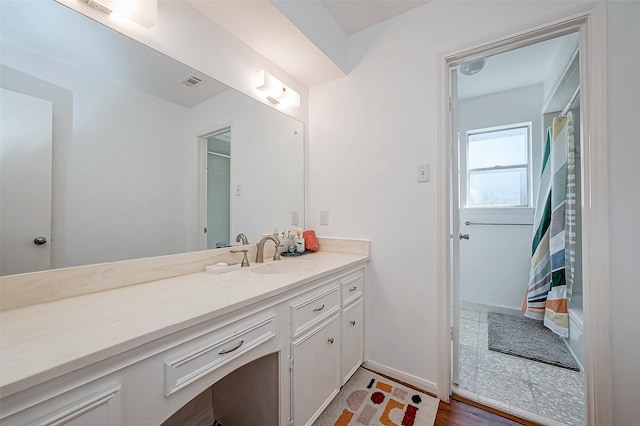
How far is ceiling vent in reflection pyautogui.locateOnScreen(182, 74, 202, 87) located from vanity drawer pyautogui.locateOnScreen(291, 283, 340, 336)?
1.26 meters

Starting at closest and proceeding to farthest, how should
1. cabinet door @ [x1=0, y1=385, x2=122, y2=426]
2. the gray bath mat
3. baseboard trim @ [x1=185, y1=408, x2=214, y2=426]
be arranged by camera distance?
cabinet door @ [x1=0, y1=385, x2=122, y2=426], baseboard trim @ [x1=185, y1=408, x2=214, y2=426], the gray bath mat

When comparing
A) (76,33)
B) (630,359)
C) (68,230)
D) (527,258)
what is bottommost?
(630,359)

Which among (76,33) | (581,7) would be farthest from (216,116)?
(581,7)

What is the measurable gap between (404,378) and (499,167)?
256 cm

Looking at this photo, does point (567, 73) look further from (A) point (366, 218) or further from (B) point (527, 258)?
(A) point (366, 218)

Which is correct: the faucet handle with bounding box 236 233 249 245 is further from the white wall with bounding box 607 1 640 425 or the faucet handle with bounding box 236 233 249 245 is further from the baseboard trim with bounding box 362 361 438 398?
the white wall with bounding box 607 1 640 425

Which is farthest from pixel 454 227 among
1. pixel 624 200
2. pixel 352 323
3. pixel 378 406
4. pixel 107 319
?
pixel 107 319

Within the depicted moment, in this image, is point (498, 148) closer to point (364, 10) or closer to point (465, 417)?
point (364, 10)

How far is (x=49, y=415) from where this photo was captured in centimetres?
52

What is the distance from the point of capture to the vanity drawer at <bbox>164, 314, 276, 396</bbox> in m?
0.72

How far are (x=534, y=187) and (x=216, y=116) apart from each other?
3.19 meters

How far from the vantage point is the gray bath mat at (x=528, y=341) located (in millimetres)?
1892

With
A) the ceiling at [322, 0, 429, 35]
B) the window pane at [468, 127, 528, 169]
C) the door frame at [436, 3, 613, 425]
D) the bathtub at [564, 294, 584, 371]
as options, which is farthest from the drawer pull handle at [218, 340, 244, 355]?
the window pane at [468, 127, 528, 169]

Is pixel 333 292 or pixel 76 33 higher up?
pixel 76 33
